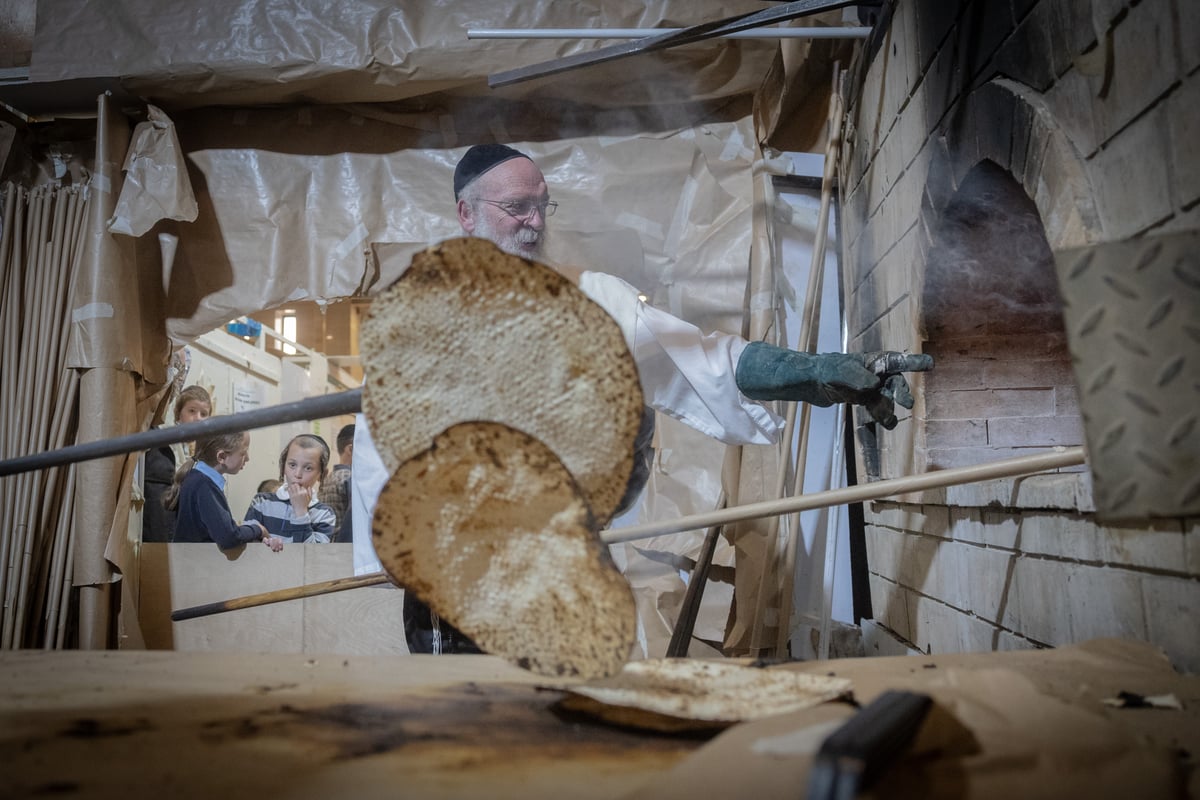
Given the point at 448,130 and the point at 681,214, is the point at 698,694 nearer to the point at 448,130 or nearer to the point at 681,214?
the point at 681,214

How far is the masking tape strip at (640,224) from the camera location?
9.52 ft

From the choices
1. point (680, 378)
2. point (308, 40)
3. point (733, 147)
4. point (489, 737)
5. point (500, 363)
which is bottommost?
point (489, 737)

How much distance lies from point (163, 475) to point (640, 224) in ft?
7.87

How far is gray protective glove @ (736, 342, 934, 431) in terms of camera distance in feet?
5.33

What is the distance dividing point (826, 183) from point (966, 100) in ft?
3.28

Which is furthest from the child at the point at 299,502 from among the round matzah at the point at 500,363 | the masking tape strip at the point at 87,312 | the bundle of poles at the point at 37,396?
the round matzah at the point at 500,363

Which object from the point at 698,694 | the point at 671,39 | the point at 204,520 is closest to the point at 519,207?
the point at 671,39

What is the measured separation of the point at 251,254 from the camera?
285 cm

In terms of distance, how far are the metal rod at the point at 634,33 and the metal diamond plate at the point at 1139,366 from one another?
71.9 inches

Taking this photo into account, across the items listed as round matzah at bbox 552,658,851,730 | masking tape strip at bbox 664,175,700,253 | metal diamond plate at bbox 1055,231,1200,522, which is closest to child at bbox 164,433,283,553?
masking tape strip at bbox 664,175,700,253

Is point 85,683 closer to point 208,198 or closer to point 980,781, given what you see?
point 980,781

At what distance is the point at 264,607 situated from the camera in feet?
10.3

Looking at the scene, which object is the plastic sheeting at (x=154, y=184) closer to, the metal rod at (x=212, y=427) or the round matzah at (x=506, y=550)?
the metal rod at (x=212, y=427)

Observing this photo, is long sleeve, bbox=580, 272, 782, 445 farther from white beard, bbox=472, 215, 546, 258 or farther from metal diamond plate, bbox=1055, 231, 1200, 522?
metal diamond plate, bbox=1055, 231, 1200, 522
